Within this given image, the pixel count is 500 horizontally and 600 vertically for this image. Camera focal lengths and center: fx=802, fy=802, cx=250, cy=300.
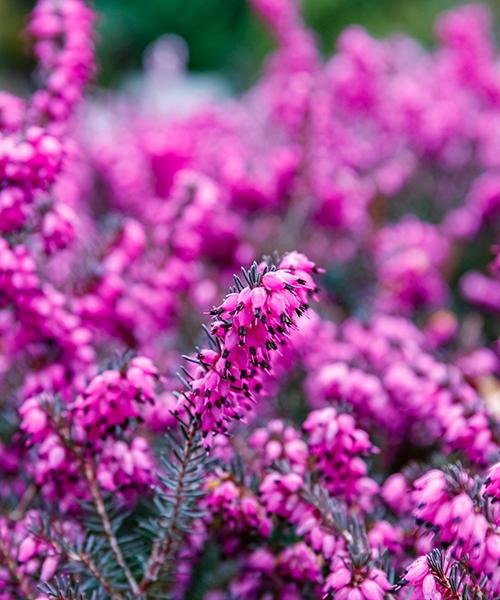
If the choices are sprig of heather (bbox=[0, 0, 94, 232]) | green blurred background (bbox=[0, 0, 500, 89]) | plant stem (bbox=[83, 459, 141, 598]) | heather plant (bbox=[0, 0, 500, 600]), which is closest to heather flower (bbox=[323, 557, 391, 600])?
heather plant (bbox=[0, 0, 500, 600])

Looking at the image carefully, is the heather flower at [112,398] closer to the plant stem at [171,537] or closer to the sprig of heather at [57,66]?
the plant stem at [171,537]

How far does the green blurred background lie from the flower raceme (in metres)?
9.68

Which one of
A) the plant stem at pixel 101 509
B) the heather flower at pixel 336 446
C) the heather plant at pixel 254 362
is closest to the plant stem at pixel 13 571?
the heather plant at pixel 254 362

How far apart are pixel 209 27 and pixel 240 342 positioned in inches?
515

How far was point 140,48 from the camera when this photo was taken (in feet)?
44.3

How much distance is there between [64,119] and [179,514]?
130cm

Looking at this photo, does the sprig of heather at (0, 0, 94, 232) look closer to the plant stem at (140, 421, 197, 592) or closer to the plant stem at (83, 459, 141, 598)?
the plant stem at (83, 459, 141, 598)

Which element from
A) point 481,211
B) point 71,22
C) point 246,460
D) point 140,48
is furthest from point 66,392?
point 140,48

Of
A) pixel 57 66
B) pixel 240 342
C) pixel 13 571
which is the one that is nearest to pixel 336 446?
pixel 240 342

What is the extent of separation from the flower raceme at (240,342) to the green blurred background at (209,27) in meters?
9.68

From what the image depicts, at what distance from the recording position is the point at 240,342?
48.0 inches

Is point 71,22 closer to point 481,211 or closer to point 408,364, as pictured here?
point 408,364

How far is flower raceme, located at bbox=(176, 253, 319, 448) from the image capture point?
1213 millimetres

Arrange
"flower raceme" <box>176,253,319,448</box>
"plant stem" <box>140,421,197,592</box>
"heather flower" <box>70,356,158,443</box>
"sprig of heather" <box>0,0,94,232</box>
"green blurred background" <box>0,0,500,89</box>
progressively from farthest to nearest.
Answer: "green blurred background" <box>0,0,500,89</box>, "sprig of heather" <box>0,0,94,232</box>, "heather flower" <box>70,356,158,443</box>, "plant stem" <box>140,421,197,592</box>, "flower raceme" <box>176,253,319,448</box>
